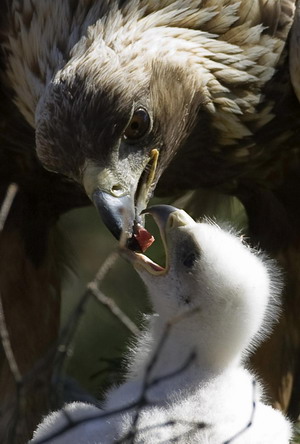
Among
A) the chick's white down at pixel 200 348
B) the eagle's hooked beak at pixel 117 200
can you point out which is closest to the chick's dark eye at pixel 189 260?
the chick's white down at pixel 200 348

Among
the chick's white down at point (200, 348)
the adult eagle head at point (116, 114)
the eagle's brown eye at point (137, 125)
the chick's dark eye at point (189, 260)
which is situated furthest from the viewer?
the eagle's brown eye at point (137, 125)

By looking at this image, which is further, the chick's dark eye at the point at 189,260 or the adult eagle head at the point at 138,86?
the adult eagle head at the point at 138,86

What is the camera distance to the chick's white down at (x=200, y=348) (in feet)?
13.9

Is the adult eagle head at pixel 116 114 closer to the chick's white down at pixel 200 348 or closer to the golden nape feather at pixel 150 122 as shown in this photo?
the golden nape feather at pixel 150 122

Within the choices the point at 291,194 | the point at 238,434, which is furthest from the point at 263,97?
the point at 238,434

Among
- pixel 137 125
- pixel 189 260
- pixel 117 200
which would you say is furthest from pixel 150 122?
pixel 189 260

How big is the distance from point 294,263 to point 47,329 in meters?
0.99

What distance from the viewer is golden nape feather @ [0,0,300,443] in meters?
4.64

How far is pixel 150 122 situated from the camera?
15.8ft

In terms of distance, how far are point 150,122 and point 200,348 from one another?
2.55ft

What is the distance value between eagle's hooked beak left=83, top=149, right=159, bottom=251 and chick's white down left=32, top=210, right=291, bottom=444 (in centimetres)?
11

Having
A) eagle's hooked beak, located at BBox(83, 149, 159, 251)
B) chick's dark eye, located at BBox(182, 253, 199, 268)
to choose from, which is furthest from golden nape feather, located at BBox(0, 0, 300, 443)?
chick's dark eye, located at BBox(182, 253, 199, 268)

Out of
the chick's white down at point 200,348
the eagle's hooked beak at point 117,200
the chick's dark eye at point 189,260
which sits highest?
the eagle's hooked beak at point 117,200

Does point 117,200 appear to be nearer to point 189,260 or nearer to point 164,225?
point 164,225
